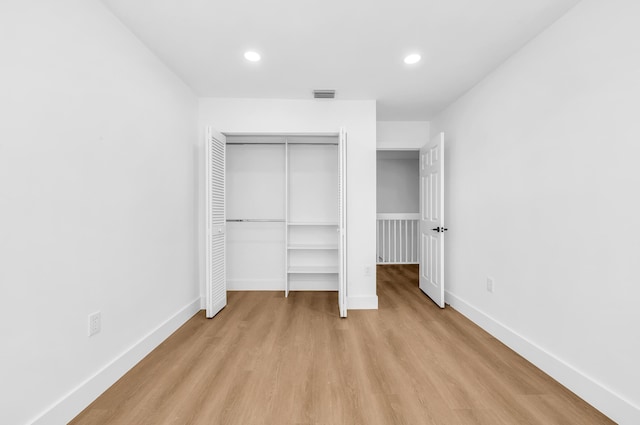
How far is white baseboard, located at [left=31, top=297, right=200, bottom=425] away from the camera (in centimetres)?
145

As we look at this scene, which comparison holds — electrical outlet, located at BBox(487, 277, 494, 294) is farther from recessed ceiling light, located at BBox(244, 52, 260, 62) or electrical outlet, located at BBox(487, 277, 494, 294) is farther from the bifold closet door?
recessed ceiling light, located at BBox(244, 52, 260, 62)

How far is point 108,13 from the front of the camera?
6.09ft

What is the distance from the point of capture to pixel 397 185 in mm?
6539

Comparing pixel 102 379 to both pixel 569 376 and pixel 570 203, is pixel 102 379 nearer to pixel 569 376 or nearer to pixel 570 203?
pixel 569 376

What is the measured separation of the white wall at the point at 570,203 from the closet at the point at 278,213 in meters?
1.95

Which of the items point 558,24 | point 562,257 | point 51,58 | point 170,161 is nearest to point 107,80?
point 51,58

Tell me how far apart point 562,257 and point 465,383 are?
109cm

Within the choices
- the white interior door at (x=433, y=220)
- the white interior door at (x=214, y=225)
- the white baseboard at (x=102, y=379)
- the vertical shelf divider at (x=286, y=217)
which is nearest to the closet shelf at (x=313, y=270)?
the vertical shelf divider at (x=286, y=217)

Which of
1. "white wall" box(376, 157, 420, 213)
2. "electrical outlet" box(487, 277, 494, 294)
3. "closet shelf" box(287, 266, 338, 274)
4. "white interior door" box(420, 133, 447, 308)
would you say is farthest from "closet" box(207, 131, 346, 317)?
"white wall" box(376, 157, 420, 213)

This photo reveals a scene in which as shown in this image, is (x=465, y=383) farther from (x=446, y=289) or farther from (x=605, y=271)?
(x=446, y=289)

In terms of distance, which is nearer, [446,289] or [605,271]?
[605,271]

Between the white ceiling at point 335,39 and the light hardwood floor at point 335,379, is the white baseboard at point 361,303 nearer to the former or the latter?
the light hardwood floor at point 335,379

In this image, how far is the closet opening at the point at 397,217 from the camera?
5.63 meters

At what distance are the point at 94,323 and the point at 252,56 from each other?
2.31 meters
